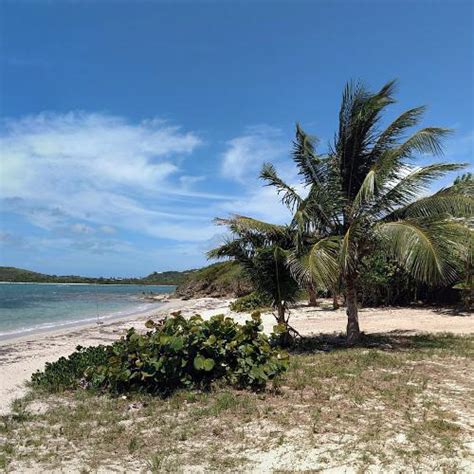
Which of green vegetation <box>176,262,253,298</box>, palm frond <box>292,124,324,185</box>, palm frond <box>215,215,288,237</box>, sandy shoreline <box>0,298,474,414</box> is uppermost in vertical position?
palm frond <box>292,124,324,185</box>

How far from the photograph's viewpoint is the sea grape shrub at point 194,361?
719cm

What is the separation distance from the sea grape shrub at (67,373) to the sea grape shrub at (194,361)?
0.62 meters

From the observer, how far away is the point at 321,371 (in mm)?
8016

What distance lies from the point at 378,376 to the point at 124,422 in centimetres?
403

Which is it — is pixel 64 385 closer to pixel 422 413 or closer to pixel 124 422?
pixel 124 422

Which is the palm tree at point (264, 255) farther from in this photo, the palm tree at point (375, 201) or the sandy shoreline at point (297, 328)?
the sandy shoreline at point (297, 328)

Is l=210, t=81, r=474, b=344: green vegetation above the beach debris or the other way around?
above

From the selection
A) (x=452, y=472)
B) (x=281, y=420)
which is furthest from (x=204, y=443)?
(x=452, y=472)

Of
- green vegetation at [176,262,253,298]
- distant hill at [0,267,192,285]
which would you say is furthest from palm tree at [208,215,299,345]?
distant hill at [0,267,192,285]

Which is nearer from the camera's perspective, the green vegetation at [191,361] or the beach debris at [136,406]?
the beach debris at [136,406]

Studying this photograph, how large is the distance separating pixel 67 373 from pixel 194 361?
275 centimetres

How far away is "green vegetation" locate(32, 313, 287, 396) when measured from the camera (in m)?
7.20

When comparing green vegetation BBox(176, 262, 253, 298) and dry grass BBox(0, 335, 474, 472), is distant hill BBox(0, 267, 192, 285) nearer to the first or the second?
green vegetation BBox(176, 262, 253, 298)

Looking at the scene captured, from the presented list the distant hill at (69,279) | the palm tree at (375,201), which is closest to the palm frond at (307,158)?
the palm tree at (375,201)
